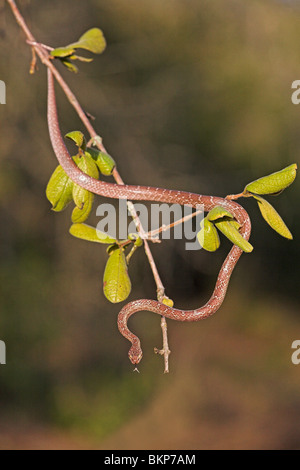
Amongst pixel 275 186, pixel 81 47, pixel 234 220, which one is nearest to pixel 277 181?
pixel 275 186

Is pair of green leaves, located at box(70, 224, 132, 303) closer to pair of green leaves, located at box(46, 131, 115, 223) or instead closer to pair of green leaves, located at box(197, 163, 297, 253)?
pair of green leaves, located at box(46, 131, 115, 223)

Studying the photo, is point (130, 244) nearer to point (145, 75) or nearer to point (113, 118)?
point (113, 118)

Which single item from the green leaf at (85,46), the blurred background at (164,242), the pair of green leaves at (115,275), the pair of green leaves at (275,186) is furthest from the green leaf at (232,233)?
the blurred background at (164,242)

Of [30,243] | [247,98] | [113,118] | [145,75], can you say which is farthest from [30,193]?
[247,98]

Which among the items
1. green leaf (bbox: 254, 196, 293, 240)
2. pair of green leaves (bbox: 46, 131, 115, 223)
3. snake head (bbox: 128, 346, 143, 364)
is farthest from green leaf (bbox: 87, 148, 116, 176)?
snake head (bbox: 128, 346, 143, 364)

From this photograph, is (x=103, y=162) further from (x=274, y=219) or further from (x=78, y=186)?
(x=274, y=219)
